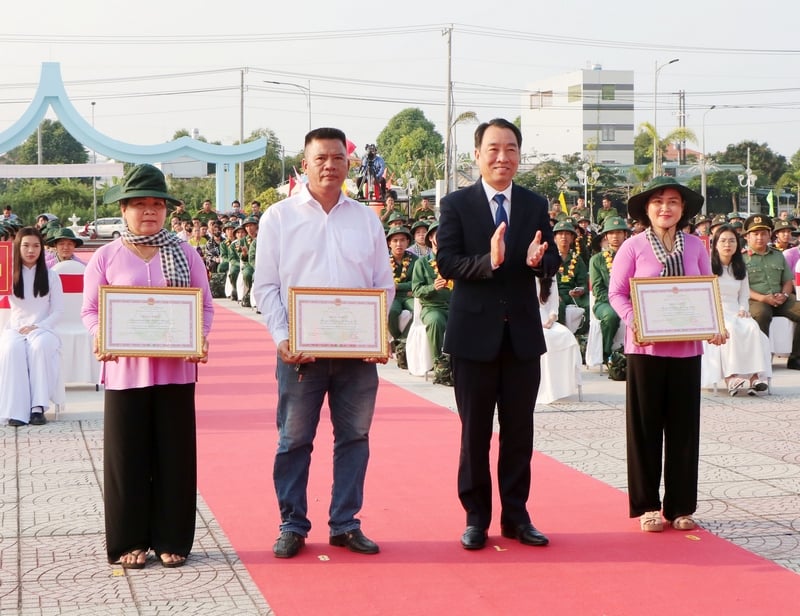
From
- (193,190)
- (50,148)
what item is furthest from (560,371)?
(50,148)

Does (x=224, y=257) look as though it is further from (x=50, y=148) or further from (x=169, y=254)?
(x=50, y=148)

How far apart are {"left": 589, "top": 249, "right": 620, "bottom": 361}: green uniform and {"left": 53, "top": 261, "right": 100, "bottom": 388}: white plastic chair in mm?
5046

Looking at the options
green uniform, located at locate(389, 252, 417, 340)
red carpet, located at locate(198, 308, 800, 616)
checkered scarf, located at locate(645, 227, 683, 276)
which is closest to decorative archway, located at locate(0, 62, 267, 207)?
green uniform, located at locate(389, 252, 417, 340)

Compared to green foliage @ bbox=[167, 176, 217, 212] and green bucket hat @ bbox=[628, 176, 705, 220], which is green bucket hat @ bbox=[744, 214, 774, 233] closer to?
green bucket hat @ bbox=[628, 176, 705, 220]

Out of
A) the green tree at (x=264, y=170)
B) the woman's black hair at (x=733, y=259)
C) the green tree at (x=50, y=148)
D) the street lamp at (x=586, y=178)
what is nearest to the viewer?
the woman's black hair at (x=733, y=259)

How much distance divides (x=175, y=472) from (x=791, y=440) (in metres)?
4.90

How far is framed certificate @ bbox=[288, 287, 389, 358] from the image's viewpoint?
16.7 feet

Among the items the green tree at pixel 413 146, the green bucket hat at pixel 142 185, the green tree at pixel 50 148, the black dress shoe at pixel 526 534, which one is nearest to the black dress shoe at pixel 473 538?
the black dress shoe at pixel 526 534

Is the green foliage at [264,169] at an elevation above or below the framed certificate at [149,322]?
above

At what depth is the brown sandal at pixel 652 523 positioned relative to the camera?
18.7ft

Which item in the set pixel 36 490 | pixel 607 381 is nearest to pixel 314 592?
pixel 36 490

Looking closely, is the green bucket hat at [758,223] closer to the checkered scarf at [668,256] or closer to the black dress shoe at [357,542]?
the checkered scarf at [668,256]

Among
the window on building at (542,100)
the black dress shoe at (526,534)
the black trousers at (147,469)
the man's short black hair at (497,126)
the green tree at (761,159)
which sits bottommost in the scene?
the black dress shoe at (526,534)

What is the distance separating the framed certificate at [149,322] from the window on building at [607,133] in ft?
380
